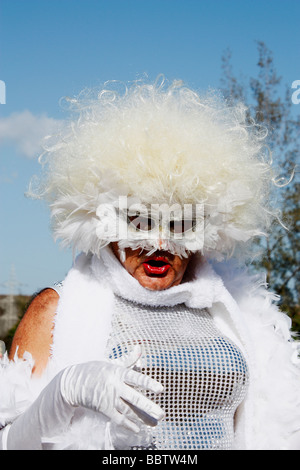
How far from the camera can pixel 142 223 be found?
7.40ft

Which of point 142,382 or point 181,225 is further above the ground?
point 181,225

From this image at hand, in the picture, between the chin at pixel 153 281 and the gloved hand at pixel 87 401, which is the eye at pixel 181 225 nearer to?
the chin at pixel 153 281

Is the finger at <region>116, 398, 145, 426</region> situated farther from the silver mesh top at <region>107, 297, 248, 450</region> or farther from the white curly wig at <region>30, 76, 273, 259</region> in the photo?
the white curly wig at <region>30, 76, 273, 259</region>

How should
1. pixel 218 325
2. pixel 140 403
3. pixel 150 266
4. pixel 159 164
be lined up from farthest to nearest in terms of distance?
1. pixel 218 325
2. pixel 150 266
3. pixel 159 164
4. pixel 140 403

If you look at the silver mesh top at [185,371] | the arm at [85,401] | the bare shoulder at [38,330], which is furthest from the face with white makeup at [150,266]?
the arm at [85,401]

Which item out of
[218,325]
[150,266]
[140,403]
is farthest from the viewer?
[218,325]

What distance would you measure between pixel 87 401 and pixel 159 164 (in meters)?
0.85

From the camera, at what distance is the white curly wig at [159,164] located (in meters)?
2.22

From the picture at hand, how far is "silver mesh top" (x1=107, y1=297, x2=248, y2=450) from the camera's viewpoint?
2172 millimetres

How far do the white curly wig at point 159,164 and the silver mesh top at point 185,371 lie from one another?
0.95 ft

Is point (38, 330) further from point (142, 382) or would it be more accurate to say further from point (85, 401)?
point (142, 382)

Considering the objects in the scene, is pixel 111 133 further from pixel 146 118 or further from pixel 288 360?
pixel 288 360

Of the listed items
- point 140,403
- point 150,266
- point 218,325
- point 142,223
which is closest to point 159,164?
point 142,223

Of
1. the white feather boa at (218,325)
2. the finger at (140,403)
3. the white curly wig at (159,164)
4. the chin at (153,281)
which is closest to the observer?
the finger at (140,403)
